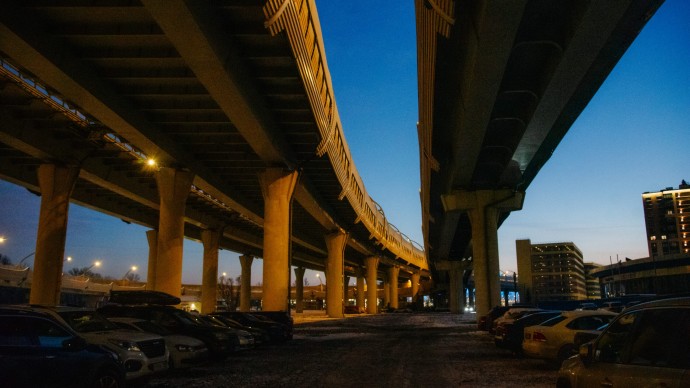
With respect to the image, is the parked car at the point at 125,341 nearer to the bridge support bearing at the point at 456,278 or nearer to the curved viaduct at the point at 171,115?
the curved viaduct at the point at 171,115

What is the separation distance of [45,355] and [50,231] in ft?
92.4

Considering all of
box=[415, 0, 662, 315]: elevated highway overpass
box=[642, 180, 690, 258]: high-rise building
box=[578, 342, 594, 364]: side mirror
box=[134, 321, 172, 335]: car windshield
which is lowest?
box=[134, 321, 172, 335]: car windshield

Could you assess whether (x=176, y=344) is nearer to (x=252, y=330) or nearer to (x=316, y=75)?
(x=252, y=330)

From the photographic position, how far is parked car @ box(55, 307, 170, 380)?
1013cm

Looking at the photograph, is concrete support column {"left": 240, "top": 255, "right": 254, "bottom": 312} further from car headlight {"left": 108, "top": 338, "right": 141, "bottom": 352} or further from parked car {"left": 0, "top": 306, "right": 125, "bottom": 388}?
parked car {"left": 0, "top": 306, "right": 125, "bottom": 388}

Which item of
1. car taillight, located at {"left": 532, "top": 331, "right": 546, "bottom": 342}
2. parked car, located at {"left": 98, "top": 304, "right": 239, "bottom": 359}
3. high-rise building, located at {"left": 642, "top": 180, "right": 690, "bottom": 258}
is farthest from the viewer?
high-rise building, located at {"left": 642, "top": 180, "right": 690, "bottom": 258}

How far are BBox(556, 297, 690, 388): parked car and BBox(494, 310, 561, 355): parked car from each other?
11.3 meters

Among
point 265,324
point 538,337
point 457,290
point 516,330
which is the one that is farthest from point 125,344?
point 457,290

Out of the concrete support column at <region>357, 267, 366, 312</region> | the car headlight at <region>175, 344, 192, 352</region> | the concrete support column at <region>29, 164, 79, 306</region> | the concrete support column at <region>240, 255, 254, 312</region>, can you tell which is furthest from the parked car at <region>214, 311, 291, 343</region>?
the concrete support column at <region>357, 267, 366, 312</region>

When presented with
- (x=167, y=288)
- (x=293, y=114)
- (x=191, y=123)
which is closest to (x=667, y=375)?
(x=293, y=114)

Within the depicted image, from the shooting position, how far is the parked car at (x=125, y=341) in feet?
33.2

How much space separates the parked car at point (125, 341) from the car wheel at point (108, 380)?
1601 millimetres

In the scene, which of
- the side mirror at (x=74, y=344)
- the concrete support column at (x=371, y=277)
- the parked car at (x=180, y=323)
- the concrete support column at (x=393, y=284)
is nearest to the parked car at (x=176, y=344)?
the parked car at (x=180, y=323)

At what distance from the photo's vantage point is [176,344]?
43.0 feet
